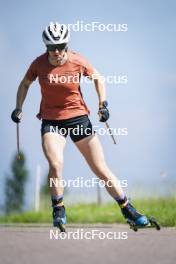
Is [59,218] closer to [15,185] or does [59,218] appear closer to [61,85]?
[61,85]

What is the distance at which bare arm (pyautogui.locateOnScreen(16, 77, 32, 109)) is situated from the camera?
9406mm

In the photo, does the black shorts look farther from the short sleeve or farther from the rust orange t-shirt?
the short sleeve

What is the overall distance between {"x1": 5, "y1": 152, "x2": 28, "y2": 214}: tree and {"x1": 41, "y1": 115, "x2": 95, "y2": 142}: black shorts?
52458 millimetres

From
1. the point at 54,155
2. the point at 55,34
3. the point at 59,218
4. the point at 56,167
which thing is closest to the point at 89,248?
the point at 59,218

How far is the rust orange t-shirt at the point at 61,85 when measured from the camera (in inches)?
353

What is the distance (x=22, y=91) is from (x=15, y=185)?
55.5m

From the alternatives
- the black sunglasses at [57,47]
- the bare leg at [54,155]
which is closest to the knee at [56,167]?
the bare leg at [54,155]

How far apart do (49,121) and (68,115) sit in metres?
0.23

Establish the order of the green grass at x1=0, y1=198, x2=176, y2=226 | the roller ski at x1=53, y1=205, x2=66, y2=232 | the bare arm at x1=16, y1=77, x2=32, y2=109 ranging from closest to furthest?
the roller ski at x1=53, y1=205, x2=66, y2=232 → the bare arm at x1=16, y1=77, x2=32, y2=109 → the green grass at x1=0, y1=198, x2=176, y2=226

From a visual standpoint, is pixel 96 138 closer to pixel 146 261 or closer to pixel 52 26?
pixel 52 26

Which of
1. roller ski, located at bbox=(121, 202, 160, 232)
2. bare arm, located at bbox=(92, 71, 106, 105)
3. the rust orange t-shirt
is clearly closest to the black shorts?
the rust orange t-shirt

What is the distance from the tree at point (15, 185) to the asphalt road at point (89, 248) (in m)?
51.9

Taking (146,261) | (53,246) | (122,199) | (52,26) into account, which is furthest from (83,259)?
(52,26)

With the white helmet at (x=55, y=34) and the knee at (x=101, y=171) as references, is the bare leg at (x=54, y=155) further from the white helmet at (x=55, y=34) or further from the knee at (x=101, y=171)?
the white helmet at (x=55, y=34)
